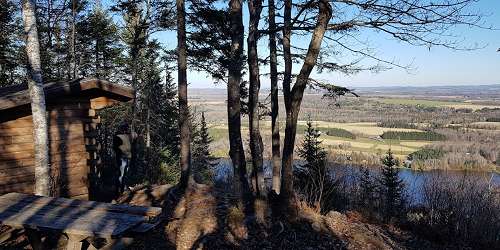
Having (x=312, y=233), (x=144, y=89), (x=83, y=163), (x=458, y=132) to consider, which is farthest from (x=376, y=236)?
(x=458, y=132)

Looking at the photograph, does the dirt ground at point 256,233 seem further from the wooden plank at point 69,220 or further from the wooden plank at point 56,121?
the wooden plank at point 56,121

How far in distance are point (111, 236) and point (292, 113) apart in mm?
3852

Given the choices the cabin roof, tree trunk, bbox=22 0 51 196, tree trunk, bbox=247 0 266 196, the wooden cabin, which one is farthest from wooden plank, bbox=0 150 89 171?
tree trunk, bbox=247 0 266 196

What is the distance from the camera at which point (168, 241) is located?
6930 millimetres

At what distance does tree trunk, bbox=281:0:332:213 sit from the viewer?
262 inches

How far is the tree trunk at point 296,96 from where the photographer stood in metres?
6.66

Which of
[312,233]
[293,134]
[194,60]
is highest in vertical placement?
[194,60]

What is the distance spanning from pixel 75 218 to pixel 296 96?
159 inches

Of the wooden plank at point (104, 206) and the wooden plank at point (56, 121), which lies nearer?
the wooden plank at point (104, 206)

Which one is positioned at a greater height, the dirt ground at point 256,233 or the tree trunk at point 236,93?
the tree trunk at point 236,93

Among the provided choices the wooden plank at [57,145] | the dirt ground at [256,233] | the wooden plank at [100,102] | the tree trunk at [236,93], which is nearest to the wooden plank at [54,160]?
the wooden plank at [57,145]

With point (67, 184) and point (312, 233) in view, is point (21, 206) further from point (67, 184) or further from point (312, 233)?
point (312, 233)

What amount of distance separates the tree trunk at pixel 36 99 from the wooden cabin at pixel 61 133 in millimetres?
1233

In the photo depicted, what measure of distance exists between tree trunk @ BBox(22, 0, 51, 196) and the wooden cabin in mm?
1233
